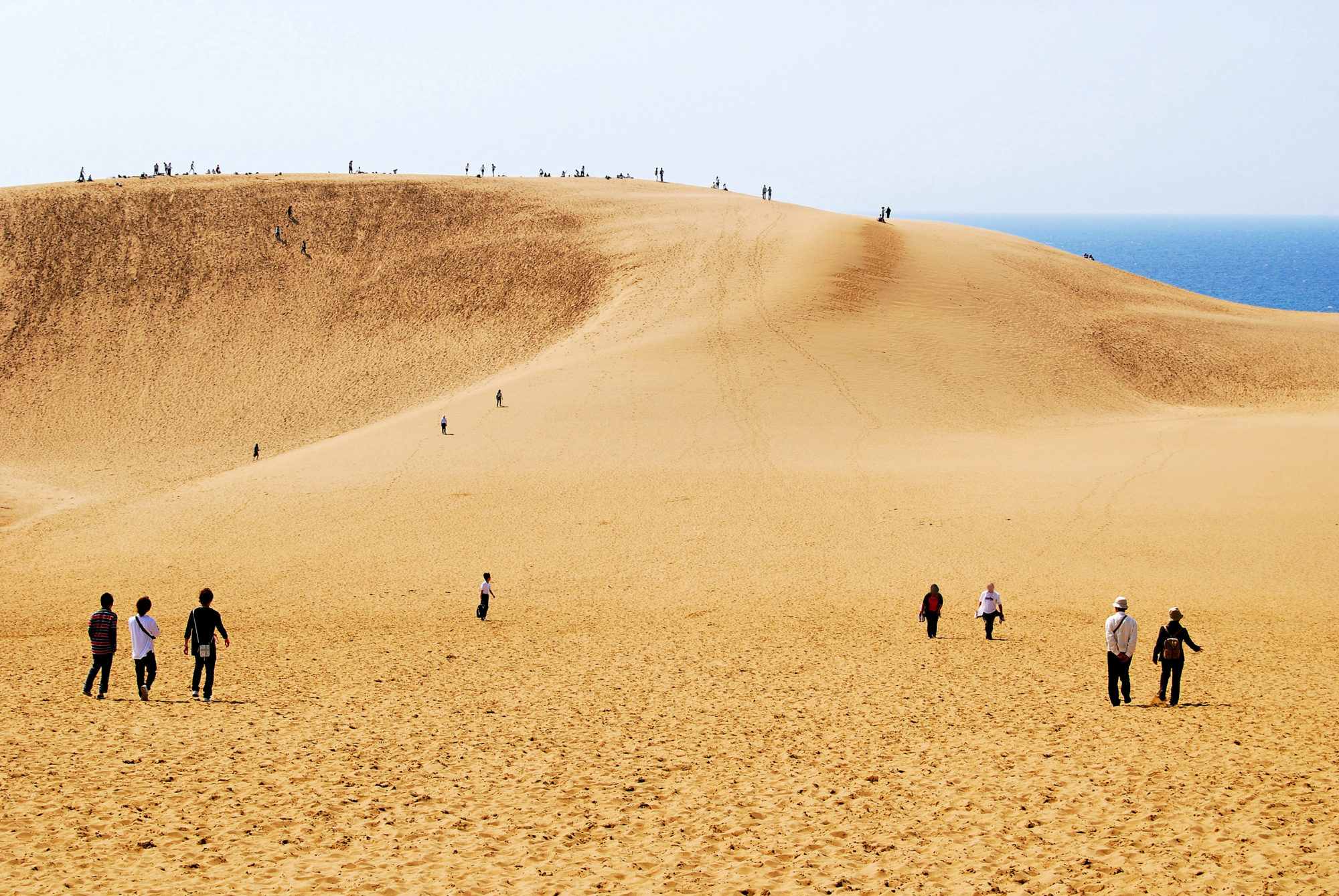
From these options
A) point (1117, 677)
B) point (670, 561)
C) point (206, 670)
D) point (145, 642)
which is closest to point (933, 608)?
point (1117, 677)

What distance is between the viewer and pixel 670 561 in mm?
23766

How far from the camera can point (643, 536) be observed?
84.2 ft

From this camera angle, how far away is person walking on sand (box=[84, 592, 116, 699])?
12.7m

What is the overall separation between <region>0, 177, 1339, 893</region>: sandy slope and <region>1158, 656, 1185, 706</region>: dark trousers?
0.34 meters

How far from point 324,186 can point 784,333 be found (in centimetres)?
4274

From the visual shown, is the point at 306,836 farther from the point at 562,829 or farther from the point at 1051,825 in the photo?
the point at 1051,825

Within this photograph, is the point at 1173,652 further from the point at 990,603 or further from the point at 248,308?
the point at 248,308

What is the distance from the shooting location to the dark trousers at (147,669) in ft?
42.3

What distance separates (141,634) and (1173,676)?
14.1 metres

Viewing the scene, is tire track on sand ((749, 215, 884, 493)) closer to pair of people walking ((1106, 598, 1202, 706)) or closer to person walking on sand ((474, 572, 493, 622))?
person walking on sand ((474, 572, 493, 622))

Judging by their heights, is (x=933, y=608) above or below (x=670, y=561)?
below

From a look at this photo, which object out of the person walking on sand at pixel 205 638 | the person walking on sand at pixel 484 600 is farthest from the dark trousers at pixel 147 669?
the person walking on sand at pixel 484 600

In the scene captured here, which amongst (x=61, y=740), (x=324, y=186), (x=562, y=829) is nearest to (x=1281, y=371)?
(x=562, y=829)

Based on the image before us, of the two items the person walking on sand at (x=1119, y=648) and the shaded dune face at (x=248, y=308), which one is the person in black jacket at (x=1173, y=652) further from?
the shaded dune face at (x=248, y=308)
